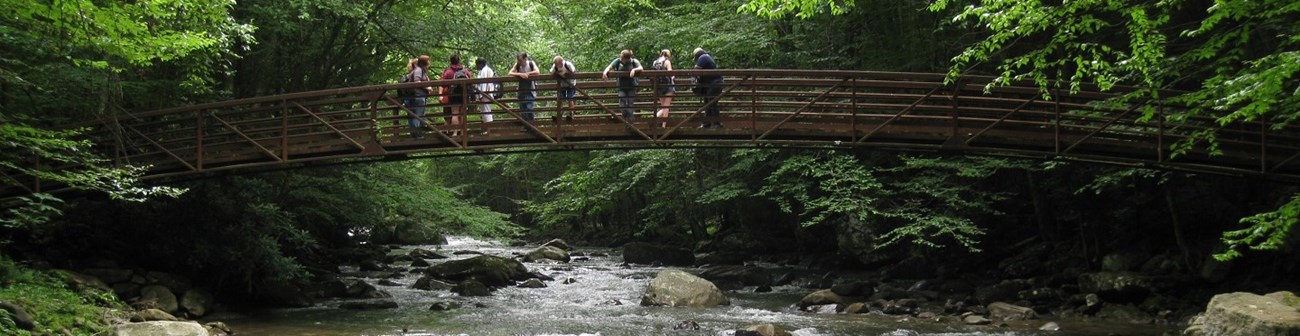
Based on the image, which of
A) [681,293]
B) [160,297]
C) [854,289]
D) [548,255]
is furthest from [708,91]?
[548,255]

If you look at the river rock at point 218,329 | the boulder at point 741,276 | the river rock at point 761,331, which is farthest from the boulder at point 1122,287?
the river rock at point 218,329

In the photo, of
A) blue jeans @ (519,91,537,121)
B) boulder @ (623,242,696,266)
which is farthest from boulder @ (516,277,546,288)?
boulder @ (623,242,696,266)

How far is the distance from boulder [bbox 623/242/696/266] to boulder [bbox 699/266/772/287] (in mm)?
4763

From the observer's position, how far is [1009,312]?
1617 centimetres

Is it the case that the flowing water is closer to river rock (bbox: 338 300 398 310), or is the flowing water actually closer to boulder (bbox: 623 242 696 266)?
river rock (bbox: 338 300 398 310)

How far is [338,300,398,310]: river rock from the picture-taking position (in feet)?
57.2

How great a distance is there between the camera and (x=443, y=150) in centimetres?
1476

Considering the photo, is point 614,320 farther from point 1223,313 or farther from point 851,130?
point 1223,313

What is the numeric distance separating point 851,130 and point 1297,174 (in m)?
5.98

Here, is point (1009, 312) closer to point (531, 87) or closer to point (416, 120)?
point (531, 87)

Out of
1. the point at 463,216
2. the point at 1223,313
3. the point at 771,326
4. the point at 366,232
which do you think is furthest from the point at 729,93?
the point at 366,232

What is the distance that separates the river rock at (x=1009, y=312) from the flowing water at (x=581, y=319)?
35 cm

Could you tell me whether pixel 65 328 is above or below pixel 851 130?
below

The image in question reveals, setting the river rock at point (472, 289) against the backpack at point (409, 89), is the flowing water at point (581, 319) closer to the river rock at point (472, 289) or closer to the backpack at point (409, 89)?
the river rock at point (472, 289)
